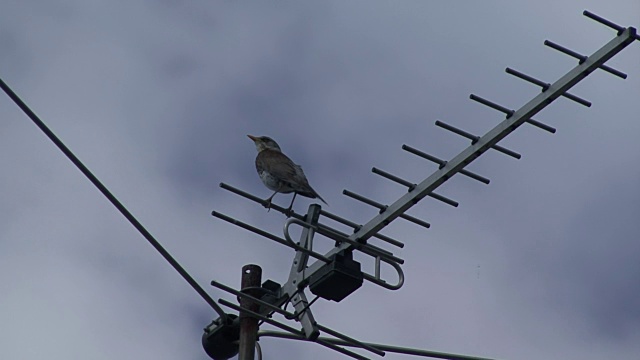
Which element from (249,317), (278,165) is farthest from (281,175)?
(249,317)

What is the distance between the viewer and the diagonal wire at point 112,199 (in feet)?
26.3

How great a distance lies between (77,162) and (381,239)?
2246 millimetres

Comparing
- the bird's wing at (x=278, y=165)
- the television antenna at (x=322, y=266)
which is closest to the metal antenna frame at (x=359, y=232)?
the television antenna at (x=322, y=266)

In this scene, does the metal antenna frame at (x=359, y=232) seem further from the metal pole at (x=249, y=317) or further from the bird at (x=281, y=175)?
the bird at (x=281, y=175)

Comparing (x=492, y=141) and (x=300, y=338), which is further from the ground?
(x=492, y=141)

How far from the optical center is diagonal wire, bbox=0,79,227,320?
8.02m

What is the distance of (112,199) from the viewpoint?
27.8ft

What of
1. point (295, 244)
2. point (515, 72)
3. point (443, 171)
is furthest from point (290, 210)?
point (515, 72)

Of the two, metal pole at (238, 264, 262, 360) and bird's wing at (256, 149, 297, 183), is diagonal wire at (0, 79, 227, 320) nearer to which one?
metal pole at (238, 264, 262, 360)

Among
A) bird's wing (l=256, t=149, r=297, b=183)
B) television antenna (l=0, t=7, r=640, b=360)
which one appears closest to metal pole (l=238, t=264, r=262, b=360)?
television antenna (l=0, t=7, r=640, b=360)

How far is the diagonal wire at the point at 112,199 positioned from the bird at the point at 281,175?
1.93 m

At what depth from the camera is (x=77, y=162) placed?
8.27m

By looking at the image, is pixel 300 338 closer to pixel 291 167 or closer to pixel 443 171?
pixel 443 171

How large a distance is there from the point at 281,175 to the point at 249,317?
241 centimetres
